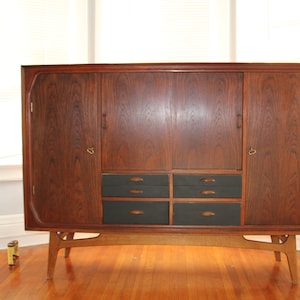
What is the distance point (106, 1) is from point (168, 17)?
17.9 inches

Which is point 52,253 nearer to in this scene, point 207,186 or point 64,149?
point 64,149

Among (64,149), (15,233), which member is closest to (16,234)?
(15,233)

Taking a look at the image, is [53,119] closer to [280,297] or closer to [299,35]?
[280,297]

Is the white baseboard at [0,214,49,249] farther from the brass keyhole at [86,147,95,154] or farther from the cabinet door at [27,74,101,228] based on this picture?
the brass keyhole at [86,147,95,154]

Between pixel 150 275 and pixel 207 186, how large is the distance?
0.61m

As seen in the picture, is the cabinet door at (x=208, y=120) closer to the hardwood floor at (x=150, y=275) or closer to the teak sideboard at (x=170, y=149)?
the teak sideboard at (x=170, y=149)

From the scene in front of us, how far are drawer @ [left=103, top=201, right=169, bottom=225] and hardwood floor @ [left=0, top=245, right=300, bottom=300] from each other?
326 millimetres

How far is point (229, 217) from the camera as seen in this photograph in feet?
7.77

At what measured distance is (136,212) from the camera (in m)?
2.38

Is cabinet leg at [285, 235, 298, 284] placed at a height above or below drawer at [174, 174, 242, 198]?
below

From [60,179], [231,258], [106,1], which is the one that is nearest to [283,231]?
[231,258]

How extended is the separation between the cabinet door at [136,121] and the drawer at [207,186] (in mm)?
125

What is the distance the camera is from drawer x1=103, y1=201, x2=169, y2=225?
7.81 feet

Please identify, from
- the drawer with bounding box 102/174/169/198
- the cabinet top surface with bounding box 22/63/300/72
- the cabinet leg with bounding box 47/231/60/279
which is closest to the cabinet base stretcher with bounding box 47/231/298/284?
the cabinet leg with bounding box 47/231/60/279
